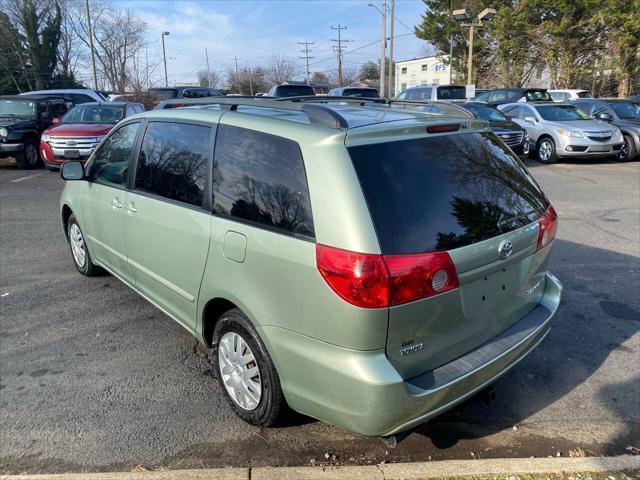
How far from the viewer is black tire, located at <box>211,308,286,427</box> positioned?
2.63 metres

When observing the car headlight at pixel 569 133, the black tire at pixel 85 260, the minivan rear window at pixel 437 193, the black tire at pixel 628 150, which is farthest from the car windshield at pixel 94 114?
the black tire at pixel 628 150

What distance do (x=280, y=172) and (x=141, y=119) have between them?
6.12ft

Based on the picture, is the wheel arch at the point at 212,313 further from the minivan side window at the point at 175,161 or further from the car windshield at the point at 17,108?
the car windshield at the point at 17,108

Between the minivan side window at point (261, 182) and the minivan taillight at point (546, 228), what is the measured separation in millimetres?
1439

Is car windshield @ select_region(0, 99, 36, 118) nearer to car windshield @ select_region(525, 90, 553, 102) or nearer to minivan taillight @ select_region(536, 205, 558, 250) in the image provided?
minivan taillight @ select_region(536, 205, 558, 250)

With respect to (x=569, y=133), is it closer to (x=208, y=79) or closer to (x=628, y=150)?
(x=628, y=150)

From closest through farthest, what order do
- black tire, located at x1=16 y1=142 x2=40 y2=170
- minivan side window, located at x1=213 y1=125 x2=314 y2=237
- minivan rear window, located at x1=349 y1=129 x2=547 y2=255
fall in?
minivan rear window, located at x1=349 y1=129 x2=547 y2=255 → minivan side window, located at x1=213 y1=125 x2=314 y2=237 → black tire, located at x1=16 y1=142 x2=40 y2=170

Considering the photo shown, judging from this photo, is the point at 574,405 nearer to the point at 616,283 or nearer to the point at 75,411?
the point at 616,283

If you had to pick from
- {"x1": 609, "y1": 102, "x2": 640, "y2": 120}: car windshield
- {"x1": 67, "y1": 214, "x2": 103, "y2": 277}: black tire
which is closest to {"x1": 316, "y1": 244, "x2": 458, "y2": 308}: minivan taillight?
{"x1": 67, "y1": 214, "x2": 103, "y2": 277}: black tire

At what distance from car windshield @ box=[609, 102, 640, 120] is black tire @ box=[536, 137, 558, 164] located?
3407 millimetres

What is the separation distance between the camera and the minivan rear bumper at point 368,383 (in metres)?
2.21

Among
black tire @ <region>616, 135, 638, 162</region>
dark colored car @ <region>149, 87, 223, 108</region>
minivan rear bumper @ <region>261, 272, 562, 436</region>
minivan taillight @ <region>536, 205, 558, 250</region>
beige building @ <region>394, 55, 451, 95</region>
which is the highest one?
beige building @ <region>394, 55, 451, 95</region>

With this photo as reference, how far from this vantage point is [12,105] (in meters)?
13.9

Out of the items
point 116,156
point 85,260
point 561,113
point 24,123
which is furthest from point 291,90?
point 116,156
